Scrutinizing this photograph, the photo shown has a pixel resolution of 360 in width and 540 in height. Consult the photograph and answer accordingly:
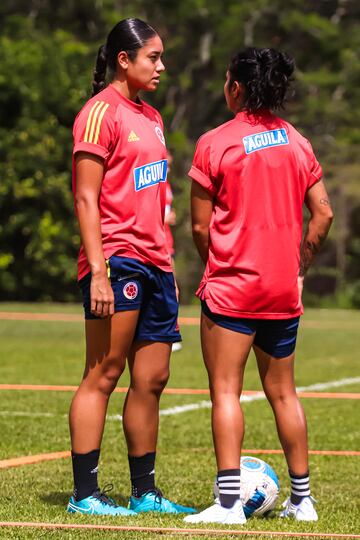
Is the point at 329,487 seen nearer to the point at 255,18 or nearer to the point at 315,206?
the point at 315,206

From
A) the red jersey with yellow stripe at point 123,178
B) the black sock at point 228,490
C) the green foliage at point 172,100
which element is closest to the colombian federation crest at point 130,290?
the red jersey with yellow stripe at point 123,178

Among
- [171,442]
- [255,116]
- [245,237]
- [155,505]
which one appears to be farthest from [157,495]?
[171,442]

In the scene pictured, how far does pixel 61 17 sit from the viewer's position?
43875 mm

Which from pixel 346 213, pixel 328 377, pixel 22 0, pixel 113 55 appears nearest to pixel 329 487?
pixel 113 55

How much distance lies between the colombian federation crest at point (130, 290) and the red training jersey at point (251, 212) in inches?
12.5

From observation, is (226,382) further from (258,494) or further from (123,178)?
(123,178)

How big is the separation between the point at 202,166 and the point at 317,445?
143 inches

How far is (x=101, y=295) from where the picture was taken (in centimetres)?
601

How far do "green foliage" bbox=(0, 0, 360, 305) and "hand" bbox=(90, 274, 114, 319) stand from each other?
2180 cm

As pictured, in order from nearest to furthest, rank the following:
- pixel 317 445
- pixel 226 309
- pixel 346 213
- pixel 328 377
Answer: pixel 226 309 < pixel 317 445 < pixel 328 377 < pixel 346 213

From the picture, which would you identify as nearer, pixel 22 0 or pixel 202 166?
pixel 202 166

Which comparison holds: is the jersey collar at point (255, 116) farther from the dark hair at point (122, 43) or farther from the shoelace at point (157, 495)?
the shoelace at point (157, 495)

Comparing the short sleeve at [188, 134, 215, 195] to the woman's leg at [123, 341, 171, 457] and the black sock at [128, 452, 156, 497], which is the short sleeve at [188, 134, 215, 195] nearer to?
the woman's leg at [123, 341, 171, 457]

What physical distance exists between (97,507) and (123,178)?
5.09ft
